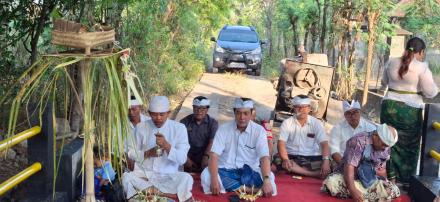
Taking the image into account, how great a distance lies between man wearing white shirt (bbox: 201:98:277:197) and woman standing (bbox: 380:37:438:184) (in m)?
1.39

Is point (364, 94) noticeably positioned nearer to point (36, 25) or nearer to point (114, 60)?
point (36, 25)

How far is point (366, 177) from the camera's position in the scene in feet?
16.6

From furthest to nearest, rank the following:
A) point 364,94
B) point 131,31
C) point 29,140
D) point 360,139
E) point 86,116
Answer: point 364,94, point 131,31, point 360,139, point 29,140, point 86,116

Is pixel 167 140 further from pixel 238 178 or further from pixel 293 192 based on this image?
pixel 293 192

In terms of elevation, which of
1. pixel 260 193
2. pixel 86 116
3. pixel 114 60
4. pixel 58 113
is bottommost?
pixel 260 193

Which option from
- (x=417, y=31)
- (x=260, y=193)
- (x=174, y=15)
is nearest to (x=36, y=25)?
(x=260, y=193)

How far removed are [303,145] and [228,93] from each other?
766cm

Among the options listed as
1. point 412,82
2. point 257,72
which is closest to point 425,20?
point 257,72

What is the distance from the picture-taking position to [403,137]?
567cm

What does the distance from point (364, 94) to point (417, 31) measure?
6.15 meters

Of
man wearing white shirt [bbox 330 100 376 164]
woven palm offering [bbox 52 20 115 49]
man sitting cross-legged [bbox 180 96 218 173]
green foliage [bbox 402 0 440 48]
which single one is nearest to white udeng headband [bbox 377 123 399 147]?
man wearing white shirt [bbox 330 100 376 164]

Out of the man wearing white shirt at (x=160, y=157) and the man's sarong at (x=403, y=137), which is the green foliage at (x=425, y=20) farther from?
the man wearing white shirt at (x=160, y=157)

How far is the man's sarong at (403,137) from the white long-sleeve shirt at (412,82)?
8 cm

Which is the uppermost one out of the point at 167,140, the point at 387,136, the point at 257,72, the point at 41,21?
the point at 41,21
